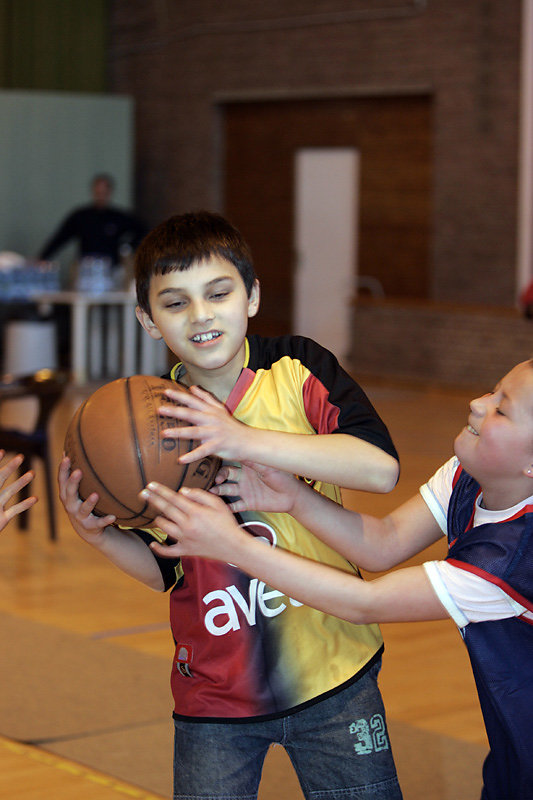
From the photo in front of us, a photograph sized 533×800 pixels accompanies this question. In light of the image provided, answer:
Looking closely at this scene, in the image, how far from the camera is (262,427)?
6.72ft

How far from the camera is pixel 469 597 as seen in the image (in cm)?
180

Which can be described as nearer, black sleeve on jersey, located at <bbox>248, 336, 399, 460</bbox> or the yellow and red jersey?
black sleeve on jersey, located at <bbox>248, 336, 399, 460</bbox>

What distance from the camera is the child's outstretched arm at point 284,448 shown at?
180cm

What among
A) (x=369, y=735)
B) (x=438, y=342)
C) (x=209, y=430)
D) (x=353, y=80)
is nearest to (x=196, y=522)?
(x=209, y=430)

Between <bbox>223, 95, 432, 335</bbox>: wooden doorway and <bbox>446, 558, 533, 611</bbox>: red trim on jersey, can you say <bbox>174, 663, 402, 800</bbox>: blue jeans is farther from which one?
<bbox>223, 95, 432, 335</bbox>: wooden doorway

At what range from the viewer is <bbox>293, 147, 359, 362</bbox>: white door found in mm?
13969

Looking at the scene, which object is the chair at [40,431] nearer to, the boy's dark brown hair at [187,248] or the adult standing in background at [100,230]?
the boy's dark brown hair at [187,248]

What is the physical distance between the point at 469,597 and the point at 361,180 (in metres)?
12.3

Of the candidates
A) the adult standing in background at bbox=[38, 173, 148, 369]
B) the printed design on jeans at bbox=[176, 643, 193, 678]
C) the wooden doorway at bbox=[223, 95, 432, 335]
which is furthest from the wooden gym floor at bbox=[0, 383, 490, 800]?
the adult standing in background at bbox=[38, 173, 148, 369]

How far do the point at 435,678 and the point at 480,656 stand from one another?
7.91 ft

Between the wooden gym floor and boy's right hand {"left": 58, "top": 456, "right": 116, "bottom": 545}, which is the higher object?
boy's right hand {"left": 58, "top": 456, "right": 116, "bottom": 545}

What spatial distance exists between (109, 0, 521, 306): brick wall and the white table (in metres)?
3.19

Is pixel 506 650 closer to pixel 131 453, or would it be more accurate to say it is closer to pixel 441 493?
pixel 441 493

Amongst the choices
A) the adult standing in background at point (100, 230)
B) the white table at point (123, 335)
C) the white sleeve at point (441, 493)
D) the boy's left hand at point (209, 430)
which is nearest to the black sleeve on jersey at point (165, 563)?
the boy's left hand at point (209, 430)
